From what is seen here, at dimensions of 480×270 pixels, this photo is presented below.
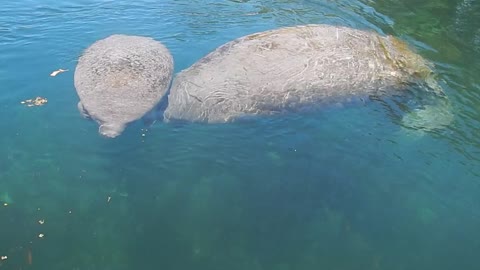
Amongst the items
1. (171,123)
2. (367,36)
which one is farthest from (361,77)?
(171,123)

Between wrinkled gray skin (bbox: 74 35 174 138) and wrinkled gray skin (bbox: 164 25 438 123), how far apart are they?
1.67 feet

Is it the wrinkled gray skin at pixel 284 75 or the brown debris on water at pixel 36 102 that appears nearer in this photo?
the wrinkled gray skin at pixel 284 75

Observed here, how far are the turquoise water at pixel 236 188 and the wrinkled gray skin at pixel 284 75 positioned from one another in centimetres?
33

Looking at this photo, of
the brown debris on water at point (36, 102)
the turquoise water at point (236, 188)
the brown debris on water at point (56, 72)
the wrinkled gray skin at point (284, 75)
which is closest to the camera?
the turquoise water at point (236, 188)

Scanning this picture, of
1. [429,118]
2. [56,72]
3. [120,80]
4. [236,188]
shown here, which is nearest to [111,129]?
[120,80]

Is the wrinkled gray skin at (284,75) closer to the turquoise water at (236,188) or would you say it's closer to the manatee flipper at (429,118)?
the turquoise water at (236,188)

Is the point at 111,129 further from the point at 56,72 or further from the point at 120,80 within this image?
the point at 56,72

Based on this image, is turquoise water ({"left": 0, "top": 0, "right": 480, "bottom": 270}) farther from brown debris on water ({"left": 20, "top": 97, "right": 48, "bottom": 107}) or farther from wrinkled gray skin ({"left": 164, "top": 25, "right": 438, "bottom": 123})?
wrinkled gray skin ({"left": 164, "top": 25, "right": 438, "bottom": 123})

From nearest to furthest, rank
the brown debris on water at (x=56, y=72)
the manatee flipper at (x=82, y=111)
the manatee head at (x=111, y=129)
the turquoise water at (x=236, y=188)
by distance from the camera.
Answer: the turquoise water at (x=236, y=188) → the manatee head at (x=111, y=129) → the manatee flipper at (x=82, y=111) → the brown debris on water at (x=56, y=72)

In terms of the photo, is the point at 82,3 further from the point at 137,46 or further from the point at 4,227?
the point at 4,227

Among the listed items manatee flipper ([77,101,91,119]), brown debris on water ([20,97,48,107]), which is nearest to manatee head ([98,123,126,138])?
manatee flipper ([77,101,91,119])

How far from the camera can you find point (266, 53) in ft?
29.7

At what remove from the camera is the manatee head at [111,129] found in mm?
8026

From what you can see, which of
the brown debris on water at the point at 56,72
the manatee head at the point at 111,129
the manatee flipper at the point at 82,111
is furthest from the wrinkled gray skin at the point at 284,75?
the brown debris on water at the point at 56,72
